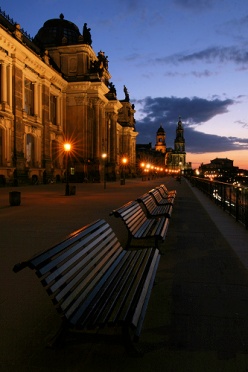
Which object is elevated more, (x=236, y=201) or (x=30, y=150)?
(x=30, y=150)

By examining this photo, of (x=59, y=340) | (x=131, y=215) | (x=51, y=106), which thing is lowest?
(x=59, y=340)

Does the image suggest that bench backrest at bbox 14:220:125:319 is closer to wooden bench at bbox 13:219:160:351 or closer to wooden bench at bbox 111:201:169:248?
wooden bench at bbox 13:219:160:351

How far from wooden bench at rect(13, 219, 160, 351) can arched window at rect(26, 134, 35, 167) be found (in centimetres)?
3637

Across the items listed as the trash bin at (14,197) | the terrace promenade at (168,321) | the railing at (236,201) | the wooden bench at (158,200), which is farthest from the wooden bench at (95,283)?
the trash bin at (14,197)

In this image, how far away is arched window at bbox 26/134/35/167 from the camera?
39.2 m

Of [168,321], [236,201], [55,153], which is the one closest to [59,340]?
[168,321]

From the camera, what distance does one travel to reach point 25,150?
1487 inches

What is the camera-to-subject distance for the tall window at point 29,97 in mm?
39062

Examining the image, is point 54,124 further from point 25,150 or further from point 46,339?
point 46,339

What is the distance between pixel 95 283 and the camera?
365 centimetres

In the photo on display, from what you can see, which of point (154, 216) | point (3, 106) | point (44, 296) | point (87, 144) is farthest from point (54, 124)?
point (44, 296)

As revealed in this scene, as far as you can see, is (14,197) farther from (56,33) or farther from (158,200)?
(56,33)

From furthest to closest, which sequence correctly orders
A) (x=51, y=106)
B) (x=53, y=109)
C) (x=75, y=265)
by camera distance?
(x=53, y=109) < (x=51, y=106) < (x=75, y=265)

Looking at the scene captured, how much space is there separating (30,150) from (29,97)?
19.8 feet
